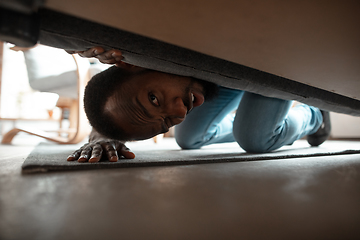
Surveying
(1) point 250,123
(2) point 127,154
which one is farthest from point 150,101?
(1) point 250,123

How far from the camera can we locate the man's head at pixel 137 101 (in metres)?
0.65

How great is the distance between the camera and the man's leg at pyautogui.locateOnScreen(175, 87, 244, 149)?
1085 mm

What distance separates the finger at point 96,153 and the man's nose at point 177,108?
0.70 ft

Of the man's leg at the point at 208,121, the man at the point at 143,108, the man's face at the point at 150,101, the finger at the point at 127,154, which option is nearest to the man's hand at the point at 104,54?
the man at the point at 143,108

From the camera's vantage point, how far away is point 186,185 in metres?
0.37

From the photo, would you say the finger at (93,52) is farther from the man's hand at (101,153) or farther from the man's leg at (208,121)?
the man's leg at (208,121)

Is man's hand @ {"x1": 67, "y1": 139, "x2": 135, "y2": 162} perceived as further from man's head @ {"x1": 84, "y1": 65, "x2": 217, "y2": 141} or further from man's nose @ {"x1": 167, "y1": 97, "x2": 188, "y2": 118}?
man's nose @ {"x1": 167, "y1": 97, "x2": 188, "y2": 118}

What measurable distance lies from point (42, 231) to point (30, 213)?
0.05m

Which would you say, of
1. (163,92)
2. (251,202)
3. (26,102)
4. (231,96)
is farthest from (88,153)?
(26,102)

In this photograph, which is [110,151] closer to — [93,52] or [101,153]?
[101,153]

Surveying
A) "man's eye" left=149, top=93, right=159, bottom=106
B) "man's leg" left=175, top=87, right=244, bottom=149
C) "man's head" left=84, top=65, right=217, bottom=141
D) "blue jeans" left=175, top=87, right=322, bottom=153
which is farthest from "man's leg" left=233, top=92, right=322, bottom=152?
"man's eye" left=149, top=93, right=159, bottom=106

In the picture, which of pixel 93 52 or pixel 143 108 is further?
pixel 143 108

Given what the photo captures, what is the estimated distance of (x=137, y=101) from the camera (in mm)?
650

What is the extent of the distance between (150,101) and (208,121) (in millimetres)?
560
